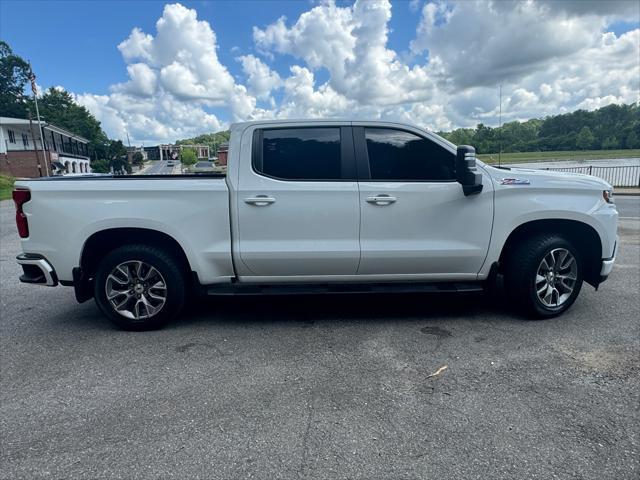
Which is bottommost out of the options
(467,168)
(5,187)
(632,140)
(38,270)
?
(38,270)

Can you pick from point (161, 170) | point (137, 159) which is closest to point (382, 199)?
point (161, 170)

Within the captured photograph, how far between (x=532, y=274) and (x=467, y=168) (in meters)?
1.25

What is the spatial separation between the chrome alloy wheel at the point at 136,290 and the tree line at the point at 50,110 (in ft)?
225

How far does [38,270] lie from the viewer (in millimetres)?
3895

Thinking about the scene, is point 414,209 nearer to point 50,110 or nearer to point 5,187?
point 5,187

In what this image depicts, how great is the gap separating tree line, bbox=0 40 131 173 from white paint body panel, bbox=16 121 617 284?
68.6 meters

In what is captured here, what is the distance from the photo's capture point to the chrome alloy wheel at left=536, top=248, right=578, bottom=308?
408 cm

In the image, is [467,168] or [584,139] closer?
[467,168]

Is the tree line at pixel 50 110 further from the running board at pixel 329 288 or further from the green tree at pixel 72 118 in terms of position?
the running board at pixel 329 288

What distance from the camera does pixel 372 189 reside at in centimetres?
388

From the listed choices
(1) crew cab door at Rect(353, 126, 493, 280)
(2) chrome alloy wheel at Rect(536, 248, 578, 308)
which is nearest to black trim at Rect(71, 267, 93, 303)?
(1) crew cab door at Rect(353, 126, 493, 280)

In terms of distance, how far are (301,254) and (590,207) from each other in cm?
287

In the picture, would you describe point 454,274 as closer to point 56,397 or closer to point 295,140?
point 295,140

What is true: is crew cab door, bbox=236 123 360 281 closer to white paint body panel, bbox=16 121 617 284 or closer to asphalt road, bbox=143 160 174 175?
white paint body panel, bbox=16 121 617 284
